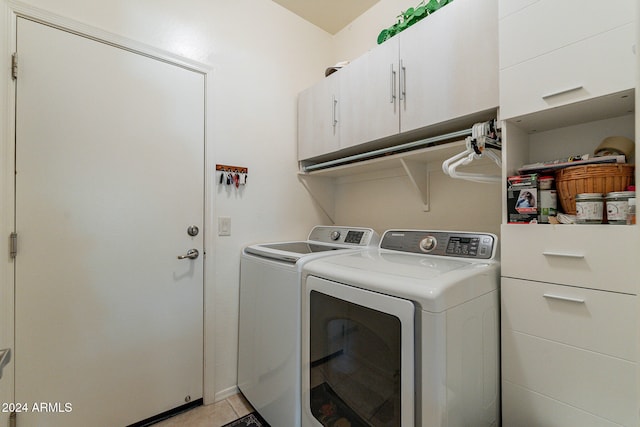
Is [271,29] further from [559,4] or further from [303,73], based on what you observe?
[559,4]

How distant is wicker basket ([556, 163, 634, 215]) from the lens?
89 cm

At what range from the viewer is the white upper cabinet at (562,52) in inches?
32.6

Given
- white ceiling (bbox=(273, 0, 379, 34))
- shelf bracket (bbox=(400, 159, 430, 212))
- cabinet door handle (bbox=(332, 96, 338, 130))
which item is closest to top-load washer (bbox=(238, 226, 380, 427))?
shelf bracket (bbox=(400, 159, 430, 212))

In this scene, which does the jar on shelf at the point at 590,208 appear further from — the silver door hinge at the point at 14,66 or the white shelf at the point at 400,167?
the silver door hinge at the point at 14,66

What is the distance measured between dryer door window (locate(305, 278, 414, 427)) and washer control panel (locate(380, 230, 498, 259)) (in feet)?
1.95

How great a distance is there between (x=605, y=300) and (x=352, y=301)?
0.82m

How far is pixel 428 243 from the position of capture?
4.77ft

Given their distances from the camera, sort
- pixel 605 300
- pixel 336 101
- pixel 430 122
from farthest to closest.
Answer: pixel 336 101
pixel 430 122
pixel 605 300

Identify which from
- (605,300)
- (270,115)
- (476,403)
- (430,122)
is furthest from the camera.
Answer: (270,115)

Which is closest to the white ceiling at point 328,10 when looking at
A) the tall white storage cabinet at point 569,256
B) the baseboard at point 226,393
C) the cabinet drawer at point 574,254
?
the tall white storage cabinet at point 569,256

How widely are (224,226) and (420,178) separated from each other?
Answer: 140 cm

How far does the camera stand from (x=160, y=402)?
1625mm

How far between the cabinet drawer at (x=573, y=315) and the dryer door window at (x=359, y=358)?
1.72 ft

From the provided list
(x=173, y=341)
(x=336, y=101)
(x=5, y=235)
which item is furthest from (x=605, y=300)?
(x=5, y=235)
